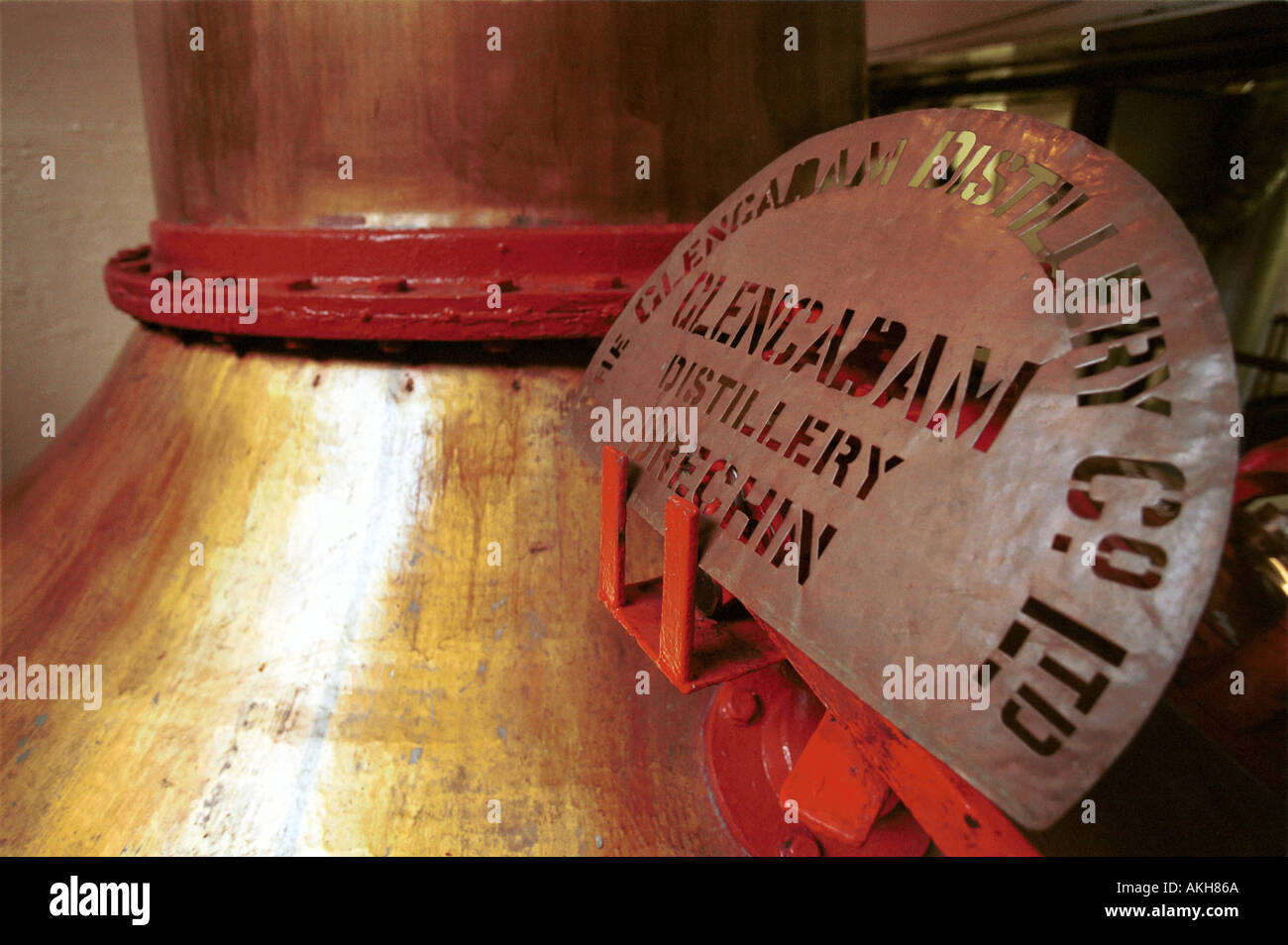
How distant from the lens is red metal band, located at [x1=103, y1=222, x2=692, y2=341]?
144 cm

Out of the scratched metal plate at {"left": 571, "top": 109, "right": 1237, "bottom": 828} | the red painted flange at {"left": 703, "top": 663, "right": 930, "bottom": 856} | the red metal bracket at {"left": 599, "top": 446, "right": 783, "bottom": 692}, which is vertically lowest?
the red painted flange at {"left": 703, "top": 663, "right": 930, "bottom": 856}

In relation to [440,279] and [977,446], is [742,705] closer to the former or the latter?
[977,446]

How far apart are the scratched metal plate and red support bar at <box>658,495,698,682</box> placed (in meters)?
0.03

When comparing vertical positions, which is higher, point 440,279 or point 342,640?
point 440,279

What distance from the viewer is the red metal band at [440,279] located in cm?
144

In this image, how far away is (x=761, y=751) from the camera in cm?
125

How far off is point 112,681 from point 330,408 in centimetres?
61

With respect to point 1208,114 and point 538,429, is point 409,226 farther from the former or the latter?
point 1208,114

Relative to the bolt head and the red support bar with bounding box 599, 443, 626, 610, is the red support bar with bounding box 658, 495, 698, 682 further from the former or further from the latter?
the bolt head

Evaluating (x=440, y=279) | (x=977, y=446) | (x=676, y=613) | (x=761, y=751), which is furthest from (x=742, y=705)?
(x=440, y=279)

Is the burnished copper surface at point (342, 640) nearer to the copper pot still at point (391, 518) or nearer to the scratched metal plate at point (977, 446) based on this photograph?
the copper pot still at point (391, 518)

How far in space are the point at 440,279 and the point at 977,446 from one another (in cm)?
108

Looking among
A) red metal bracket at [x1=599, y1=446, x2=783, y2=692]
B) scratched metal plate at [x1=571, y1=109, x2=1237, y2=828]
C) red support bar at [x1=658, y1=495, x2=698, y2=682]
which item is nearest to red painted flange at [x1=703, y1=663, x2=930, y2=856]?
red metal bracket at [x1=599, y1=446, x2=783, y2=692]

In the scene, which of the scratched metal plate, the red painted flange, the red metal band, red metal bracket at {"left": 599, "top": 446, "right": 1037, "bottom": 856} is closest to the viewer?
the scratched metal plate
